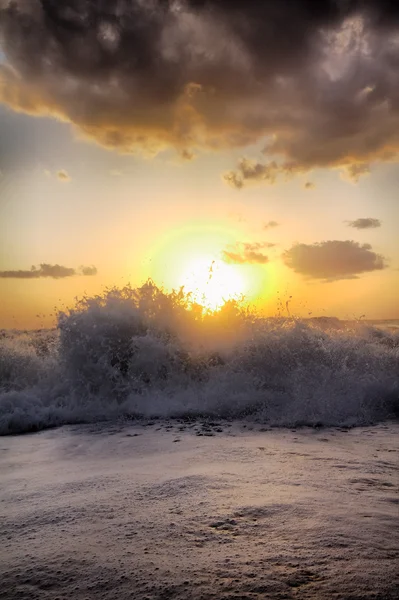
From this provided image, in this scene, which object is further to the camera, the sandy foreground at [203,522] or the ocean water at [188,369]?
the ocean water at [188,369]

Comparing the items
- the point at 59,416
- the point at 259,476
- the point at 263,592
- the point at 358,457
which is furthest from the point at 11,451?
the point at 263,592

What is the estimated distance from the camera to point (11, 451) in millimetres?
6035

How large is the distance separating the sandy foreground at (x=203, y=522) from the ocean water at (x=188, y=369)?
228cm

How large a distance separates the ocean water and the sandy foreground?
2.28 metres

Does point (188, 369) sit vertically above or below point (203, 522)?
above

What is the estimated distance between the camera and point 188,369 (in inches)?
Result: 388

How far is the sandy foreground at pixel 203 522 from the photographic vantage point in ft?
7.84

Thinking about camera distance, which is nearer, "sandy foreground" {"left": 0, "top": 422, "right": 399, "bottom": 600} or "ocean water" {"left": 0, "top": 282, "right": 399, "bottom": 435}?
"sandy foreground" {"left": 0, "top": 422, "right": 399, "bottom": 600}

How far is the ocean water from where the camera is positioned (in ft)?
25.9

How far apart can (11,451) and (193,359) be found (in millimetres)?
4645

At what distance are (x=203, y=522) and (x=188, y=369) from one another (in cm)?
669

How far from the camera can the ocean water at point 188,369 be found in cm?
790

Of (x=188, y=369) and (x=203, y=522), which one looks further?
(x=188, y=369)

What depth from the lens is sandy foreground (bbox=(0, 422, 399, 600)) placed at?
2.39m
